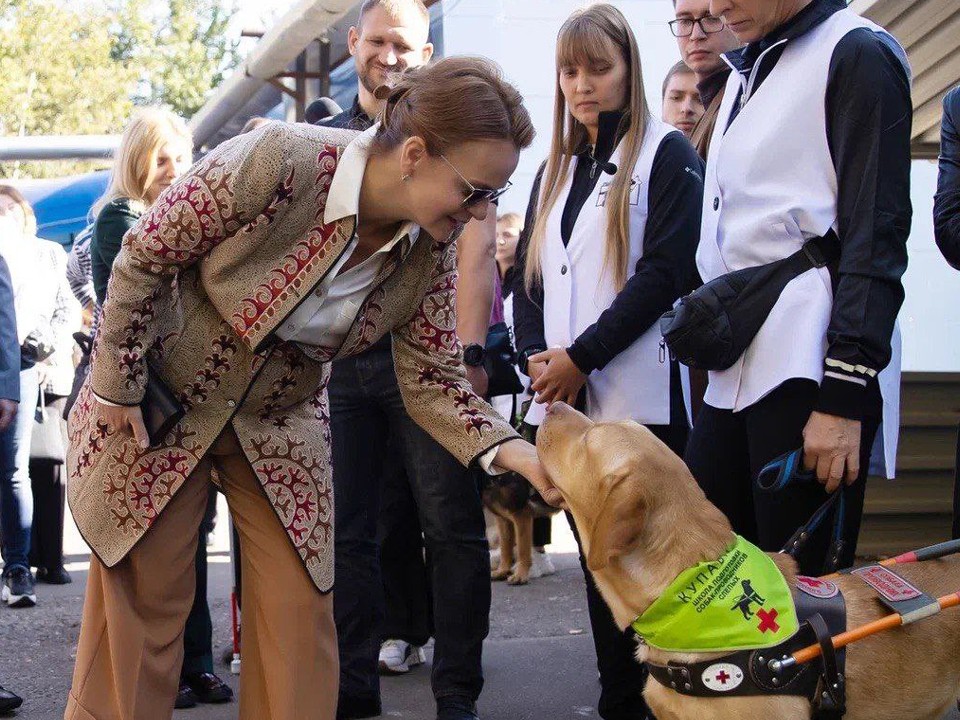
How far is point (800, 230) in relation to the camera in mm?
3018

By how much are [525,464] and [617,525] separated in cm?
39

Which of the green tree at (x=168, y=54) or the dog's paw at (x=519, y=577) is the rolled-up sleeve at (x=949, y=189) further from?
the green tree at (x=168, y=54)

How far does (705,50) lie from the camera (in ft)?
15.1

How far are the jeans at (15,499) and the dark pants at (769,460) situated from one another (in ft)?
16.0

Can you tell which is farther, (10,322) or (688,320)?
(10,322)

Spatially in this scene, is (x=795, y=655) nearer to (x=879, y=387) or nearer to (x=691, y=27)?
(x=879, y=387)

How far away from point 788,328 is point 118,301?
1633mm

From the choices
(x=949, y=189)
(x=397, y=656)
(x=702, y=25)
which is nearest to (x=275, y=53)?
(x=702, y=25)

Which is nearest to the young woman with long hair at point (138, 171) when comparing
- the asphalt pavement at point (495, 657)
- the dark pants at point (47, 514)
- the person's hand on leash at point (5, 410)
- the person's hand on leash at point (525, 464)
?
the person's hand on leash at point (5, 410)

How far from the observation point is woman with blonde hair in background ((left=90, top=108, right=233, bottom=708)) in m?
4.62

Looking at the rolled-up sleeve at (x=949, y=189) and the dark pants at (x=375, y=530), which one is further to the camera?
the dark pants at (x=375, y=530)

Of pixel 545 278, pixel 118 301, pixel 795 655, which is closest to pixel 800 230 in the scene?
pixel 795 655

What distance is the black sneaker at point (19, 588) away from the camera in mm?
6648

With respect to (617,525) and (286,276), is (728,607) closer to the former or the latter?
(617,525)
